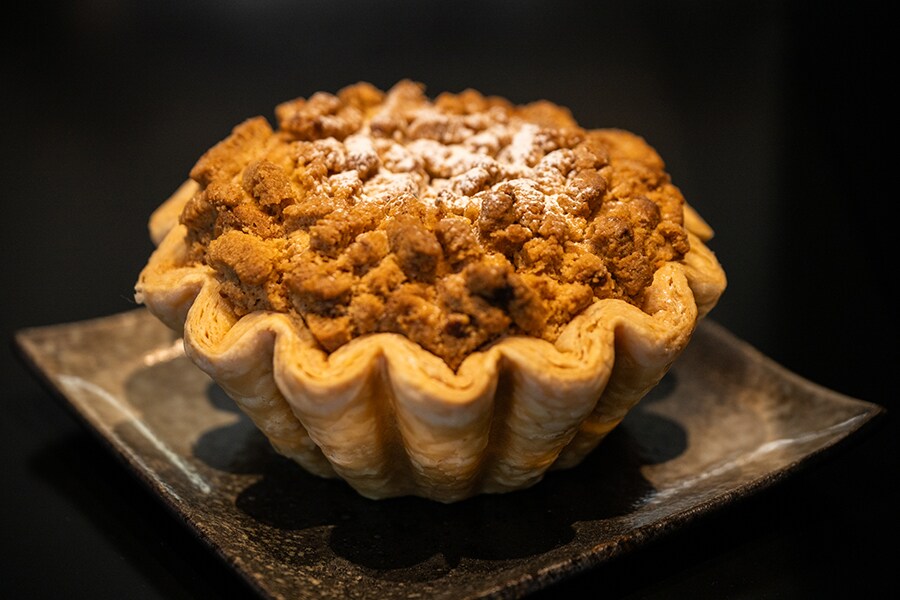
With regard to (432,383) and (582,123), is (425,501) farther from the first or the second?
(582,123)

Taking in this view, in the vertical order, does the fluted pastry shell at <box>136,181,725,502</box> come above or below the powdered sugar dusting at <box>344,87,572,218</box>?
below

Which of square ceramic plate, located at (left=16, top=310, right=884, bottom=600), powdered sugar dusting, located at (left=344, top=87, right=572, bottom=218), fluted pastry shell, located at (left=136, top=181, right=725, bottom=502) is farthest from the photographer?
powdered sugar dusting, located at (left=344, top=87, right=572, bottom=218)

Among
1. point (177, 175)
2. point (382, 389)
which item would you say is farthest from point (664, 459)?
point (177, 175)

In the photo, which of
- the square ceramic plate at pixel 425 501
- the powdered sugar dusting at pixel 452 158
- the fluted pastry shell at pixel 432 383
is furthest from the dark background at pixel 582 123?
the powdered sugar dusting at pixel 452 158

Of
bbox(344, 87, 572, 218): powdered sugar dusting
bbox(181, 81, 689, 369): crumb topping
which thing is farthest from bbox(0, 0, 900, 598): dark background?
bbox(344, 87, 572, 218): powdered sugar dusting

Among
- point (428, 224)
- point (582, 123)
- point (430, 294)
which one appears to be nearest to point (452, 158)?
point (428, 224)

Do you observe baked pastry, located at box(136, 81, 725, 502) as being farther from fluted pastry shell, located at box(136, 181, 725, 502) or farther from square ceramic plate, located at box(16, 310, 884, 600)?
square ceramic plate, located at box(16, 310, 884, 600)

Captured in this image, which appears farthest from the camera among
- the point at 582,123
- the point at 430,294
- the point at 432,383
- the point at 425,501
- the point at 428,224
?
the point at 582,123
